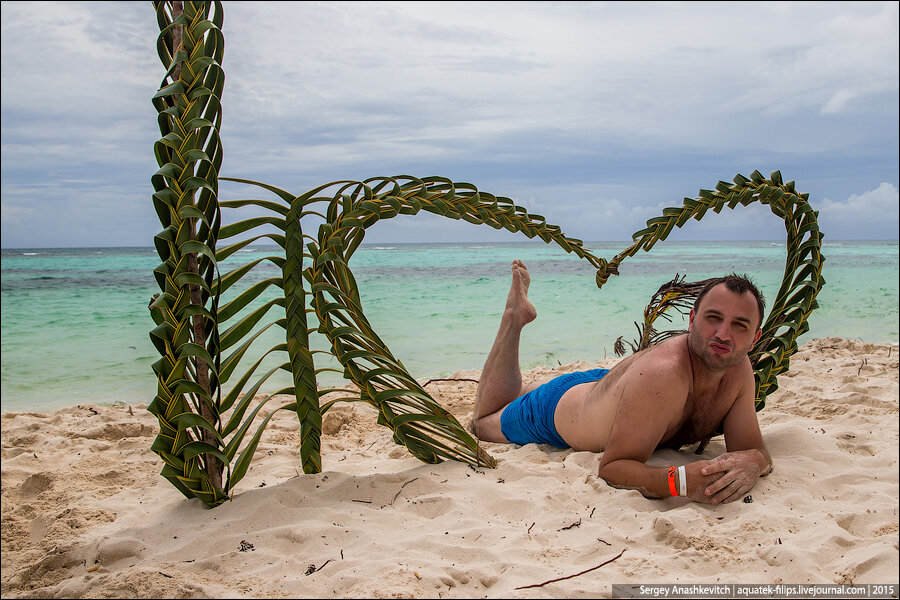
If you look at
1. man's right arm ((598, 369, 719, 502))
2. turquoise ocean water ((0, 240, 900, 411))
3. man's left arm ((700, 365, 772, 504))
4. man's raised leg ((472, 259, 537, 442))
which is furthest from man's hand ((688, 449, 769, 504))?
turquoise ocean water ((0, 240, 900, 411))

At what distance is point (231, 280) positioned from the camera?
237cm

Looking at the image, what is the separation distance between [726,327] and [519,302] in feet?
4.20

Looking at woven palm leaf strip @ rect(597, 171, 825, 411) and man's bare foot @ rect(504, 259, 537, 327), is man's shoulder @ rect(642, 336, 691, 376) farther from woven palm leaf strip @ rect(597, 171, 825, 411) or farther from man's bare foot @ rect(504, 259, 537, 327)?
man's bare foot @ rect(504, 259, 537, 327)

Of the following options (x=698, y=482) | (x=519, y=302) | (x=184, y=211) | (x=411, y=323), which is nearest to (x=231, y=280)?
(x=184, y=211)

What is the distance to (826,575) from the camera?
5.76ft

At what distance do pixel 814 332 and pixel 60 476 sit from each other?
8453 millimetres

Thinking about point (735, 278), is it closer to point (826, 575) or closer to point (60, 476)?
point (826, 575)

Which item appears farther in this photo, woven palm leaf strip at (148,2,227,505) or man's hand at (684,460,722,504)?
man's hand at (684,460,722,504)

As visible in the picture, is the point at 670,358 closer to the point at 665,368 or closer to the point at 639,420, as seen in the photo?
the point at 665,368

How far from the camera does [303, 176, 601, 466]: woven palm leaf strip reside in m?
2.46

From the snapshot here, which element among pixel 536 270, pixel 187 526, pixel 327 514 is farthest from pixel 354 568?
pixel 536 270

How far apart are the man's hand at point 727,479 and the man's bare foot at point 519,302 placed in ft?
4.54

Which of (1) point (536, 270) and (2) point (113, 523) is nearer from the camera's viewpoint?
(2) point (113, 523)

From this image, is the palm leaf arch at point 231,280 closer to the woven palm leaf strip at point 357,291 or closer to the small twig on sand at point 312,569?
the woven palm leaf strip at point 357,291
